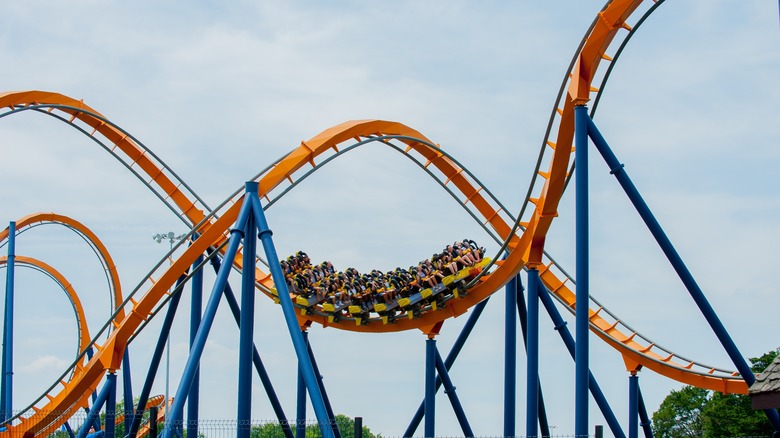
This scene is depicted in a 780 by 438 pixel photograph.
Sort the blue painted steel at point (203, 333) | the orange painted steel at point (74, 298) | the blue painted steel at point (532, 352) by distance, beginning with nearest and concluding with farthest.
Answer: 1. the blue painted steel at point (203, 333)
2. the blue painted steel at point (532, 352)
3. the orange painted steel at point (74, 298)

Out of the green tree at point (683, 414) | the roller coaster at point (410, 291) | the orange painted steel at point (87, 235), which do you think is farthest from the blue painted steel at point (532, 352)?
the green tree at point (683, 414)

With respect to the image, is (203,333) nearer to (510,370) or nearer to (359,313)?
(359,313)

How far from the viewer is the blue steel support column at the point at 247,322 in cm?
1188

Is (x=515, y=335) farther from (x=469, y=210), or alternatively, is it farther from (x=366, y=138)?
(x=366, y=138)

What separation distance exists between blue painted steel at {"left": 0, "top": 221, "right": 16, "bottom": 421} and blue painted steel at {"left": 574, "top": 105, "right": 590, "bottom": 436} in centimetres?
1105

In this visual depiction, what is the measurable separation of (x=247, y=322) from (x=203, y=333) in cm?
82

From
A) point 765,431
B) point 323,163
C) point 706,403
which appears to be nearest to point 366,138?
point 323,163

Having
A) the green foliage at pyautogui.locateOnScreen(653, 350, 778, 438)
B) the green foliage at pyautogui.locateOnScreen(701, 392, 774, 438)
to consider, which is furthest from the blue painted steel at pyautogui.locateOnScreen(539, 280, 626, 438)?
the green foliage at pyautogui.locateOnScreen(701, 392, 774, 438)

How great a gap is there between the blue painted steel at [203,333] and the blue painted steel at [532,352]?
3.59 metres

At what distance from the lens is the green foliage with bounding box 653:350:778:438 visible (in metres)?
26.4

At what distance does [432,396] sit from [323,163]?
4042 mm

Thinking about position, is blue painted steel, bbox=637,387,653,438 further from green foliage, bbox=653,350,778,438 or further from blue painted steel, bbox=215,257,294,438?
green foliage, bbox=653,350,778,438

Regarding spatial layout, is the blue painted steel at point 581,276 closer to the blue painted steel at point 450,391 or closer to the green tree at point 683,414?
the blue painted steel at point 450,391

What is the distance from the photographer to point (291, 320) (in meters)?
11.5
